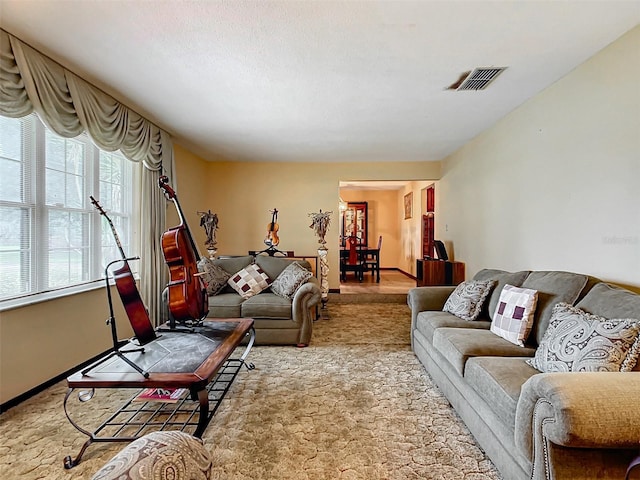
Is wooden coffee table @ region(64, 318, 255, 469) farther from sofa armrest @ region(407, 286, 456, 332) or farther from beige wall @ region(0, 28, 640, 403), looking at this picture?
sofa armrest @ region(407, 286, 456, 332)

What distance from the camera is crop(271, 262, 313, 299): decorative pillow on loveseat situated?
395cm

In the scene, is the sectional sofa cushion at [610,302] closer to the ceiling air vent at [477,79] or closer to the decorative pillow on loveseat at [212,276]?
the ceiling air vent at [477,79]

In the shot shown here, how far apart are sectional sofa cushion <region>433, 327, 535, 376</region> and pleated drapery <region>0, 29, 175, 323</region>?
3.32 metres

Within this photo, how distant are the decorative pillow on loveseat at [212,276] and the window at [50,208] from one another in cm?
97

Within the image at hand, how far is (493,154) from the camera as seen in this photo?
408 centimetres

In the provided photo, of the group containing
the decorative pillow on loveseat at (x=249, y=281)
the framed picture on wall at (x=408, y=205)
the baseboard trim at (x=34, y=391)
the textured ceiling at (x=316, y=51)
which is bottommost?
the baseboard trim at (x=34, y=391)

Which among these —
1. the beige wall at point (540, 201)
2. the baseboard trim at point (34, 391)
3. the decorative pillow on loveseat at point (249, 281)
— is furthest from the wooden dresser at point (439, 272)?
the baseboard trim at point (34, 391)

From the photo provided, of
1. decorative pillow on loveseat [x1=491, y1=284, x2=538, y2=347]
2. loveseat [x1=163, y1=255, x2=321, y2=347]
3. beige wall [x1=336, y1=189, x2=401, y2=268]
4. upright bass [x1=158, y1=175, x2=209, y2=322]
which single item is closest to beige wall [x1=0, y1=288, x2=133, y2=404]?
loveseat [x1=163, y1=255, x2=321, y2=347]

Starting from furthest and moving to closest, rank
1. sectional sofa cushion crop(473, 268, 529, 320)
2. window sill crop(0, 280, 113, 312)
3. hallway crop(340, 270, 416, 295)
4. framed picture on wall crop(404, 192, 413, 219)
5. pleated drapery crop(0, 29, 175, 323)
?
framed picture on wall crop(404, 192, 413, 219) → hallway crop(340, 270, 416, 295) → sectional sofa cushion crop(473, 268, 529, 320) → window sill crop(0, 280, 113, 312) → pleated drapery crop(0, 29, 175, 323)

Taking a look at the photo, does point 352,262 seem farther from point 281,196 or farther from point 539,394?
point 539,394

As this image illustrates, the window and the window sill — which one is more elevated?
the window

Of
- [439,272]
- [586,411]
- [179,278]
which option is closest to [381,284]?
[439,272]

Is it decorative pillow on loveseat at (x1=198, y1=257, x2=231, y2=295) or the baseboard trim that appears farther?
decorative pillow on loveseat at (x1=198, y1=257, x2=231, y2=295)

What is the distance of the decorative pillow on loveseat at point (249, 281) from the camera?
4.11 m
